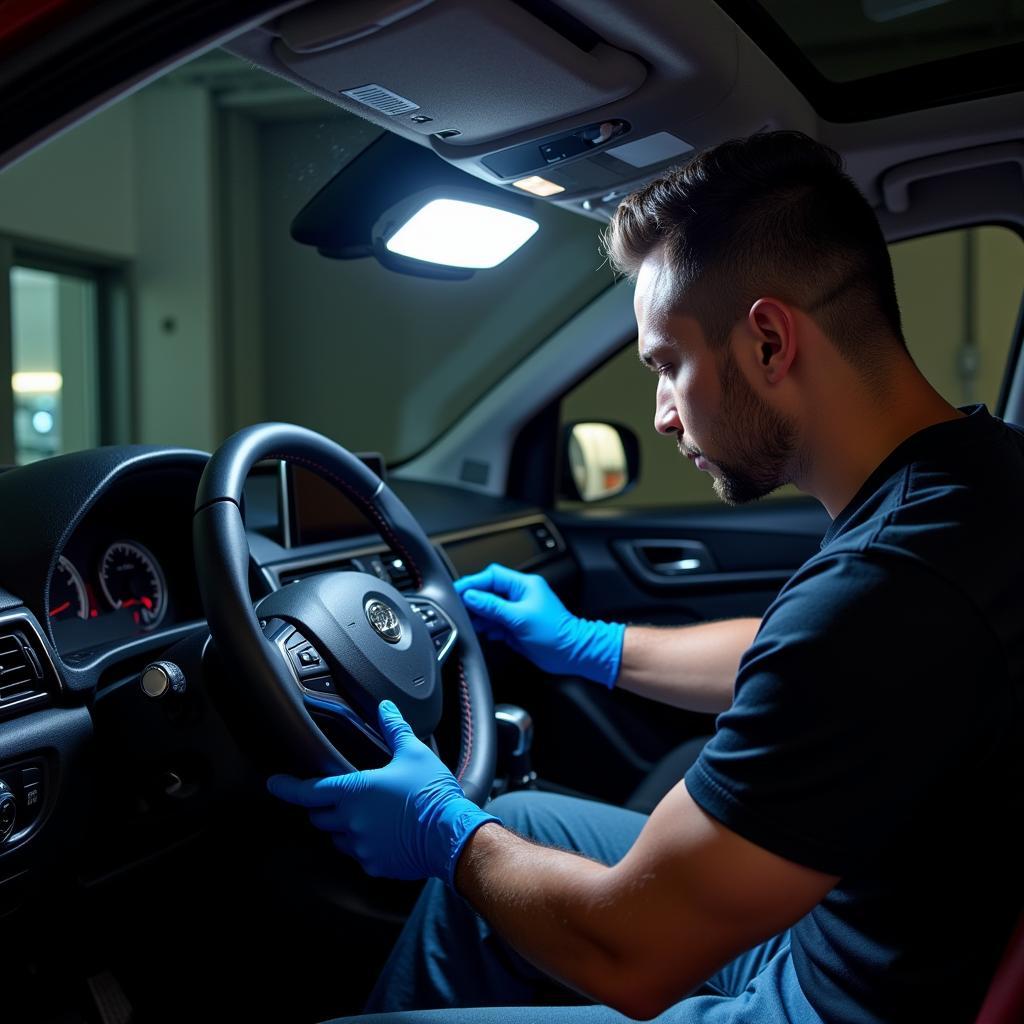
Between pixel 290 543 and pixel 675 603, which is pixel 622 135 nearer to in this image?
pixel 290 543

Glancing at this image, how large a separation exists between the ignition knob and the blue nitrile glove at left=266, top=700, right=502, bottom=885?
29 cm

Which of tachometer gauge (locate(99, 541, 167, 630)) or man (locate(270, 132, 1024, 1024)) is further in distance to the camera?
tachometer gauge (locate(99, 541, 167, 630))

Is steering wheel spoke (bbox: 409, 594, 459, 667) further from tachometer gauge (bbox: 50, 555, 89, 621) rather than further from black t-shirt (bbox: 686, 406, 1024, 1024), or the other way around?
black t-shirt (bbox: 686, 406, 1024, 1024)

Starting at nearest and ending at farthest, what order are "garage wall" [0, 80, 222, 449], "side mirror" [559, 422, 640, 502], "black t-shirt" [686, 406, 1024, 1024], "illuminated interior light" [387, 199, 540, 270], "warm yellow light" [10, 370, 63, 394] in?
1. "black t-shirt" [686, 406, 1024, 1024]
2. "illuminated interior light" [387, 199, 540, 270]
3. "side mirror" [559, 422, 640, 502]
4. "garage wall" [0, 80, 222, 449]
5. "warm yellow light" [10, 370, 63, 394]

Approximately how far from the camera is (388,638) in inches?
52.3

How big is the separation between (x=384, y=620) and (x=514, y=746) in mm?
512

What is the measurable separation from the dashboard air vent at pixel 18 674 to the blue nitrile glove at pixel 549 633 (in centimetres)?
75

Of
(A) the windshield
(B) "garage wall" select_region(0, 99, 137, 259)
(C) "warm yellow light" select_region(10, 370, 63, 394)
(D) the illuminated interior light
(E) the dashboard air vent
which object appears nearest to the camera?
(E) the dashboard air vent

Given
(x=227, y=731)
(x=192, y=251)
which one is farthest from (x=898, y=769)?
(x=192, y=251)

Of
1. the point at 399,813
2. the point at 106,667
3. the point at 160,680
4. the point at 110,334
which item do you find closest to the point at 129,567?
the point at 106,667

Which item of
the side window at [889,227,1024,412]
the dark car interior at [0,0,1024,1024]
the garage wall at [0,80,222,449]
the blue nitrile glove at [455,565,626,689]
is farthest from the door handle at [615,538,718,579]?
the garage wall at [0,80,222,449]

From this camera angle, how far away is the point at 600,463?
2.93 metres

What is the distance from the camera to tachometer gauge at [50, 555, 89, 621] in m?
1.48

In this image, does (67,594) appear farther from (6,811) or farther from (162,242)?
(162,242)
